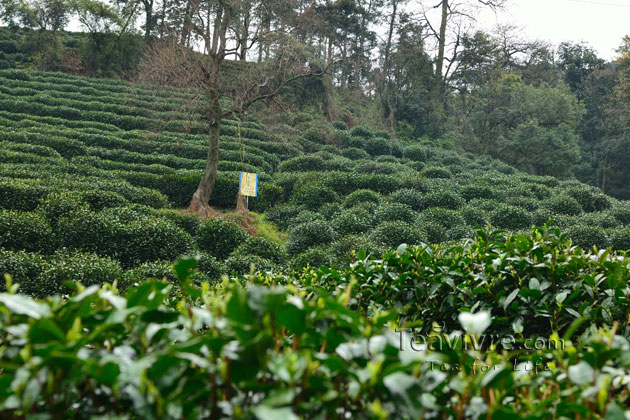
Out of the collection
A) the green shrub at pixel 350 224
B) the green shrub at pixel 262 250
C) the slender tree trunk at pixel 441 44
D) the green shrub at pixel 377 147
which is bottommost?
the green shrub at pixel 262 250

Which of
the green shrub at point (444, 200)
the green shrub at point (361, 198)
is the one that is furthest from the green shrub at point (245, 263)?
the green shrub at point (444, 200)

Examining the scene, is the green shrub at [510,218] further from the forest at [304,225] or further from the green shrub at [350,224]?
the green shrub at [350,224]

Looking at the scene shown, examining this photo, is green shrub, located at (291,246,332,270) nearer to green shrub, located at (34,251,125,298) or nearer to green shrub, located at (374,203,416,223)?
green shrub, located at (34,251,125,298)

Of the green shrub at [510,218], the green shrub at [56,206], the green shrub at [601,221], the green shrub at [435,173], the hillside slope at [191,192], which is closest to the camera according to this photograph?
the hillside slope at [191,192]

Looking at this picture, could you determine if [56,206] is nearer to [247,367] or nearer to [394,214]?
[394,214]

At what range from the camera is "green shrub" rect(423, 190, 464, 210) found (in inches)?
Result: 425

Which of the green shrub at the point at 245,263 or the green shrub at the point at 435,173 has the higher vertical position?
the green shrub at the point at 435,173

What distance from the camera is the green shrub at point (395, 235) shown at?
756 cm

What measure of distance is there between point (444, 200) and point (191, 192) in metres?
6.41

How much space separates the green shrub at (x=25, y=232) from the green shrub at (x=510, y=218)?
872 cm

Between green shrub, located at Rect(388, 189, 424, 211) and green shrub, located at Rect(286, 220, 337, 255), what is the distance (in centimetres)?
335

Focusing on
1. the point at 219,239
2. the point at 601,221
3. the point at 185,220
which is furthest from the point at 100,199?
the point at 601,221

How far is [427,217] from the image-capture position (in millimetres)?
9156

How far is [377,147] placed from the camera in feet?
61.8
